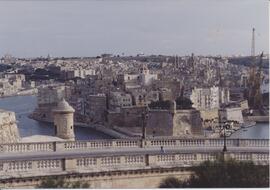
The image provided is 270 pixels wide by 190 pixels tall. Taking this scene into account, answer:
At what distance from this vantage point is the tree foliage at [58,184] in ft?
14.8

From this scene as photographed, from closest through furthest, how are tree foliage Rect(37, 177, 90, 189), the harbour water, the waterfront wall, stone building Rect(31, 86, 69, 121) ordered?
1. tree foliage Rect(37, 177, 90, 189)
2. the waterfront wall
3. the harbour water
4. stone building Rect(31, 86, 69, 121)

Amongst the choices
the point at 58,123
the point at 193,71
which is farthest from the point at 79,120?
the point at 58,123

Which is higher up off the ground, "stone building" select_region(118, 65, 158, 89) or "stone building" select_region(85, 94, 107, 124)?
"stone building" select_region(118, 65, 158, 89)

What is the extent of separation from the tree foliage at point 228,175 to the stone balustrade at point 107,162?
0.98 ft

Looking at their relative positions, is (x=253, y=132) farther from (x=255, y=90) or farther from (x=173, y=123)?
(x=255, y=90)

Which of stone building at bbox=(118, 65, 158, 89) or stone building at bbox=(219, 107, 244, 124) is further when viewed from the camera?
stone building at bbox=(118, 65, 158, 89)

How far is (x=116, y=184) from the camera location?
5.20m

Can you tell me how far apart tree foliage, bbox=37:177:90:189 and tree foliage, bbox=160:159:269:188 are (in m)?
0.77

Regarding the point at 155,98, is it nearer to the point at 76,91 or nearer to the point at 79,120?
the point at 79,120

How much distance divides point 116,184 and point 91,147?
1193mm

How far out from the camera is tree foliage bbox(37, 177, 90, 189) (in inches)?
177

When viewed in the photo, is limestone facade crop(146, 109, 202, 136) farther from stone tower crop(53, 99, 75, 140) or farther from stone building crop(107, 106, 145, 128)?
stone tower crop(53, 99, 75, 140)

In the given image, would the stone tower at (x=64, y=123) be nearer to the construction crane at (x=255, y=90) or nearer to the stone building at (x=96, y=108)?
the stone building at (x=96, y=108)

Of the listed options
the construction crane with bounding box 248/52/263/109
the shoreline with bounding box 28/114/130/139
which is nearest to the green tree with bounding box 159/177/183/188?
the shoreline with bounding box 28/114/130/139
